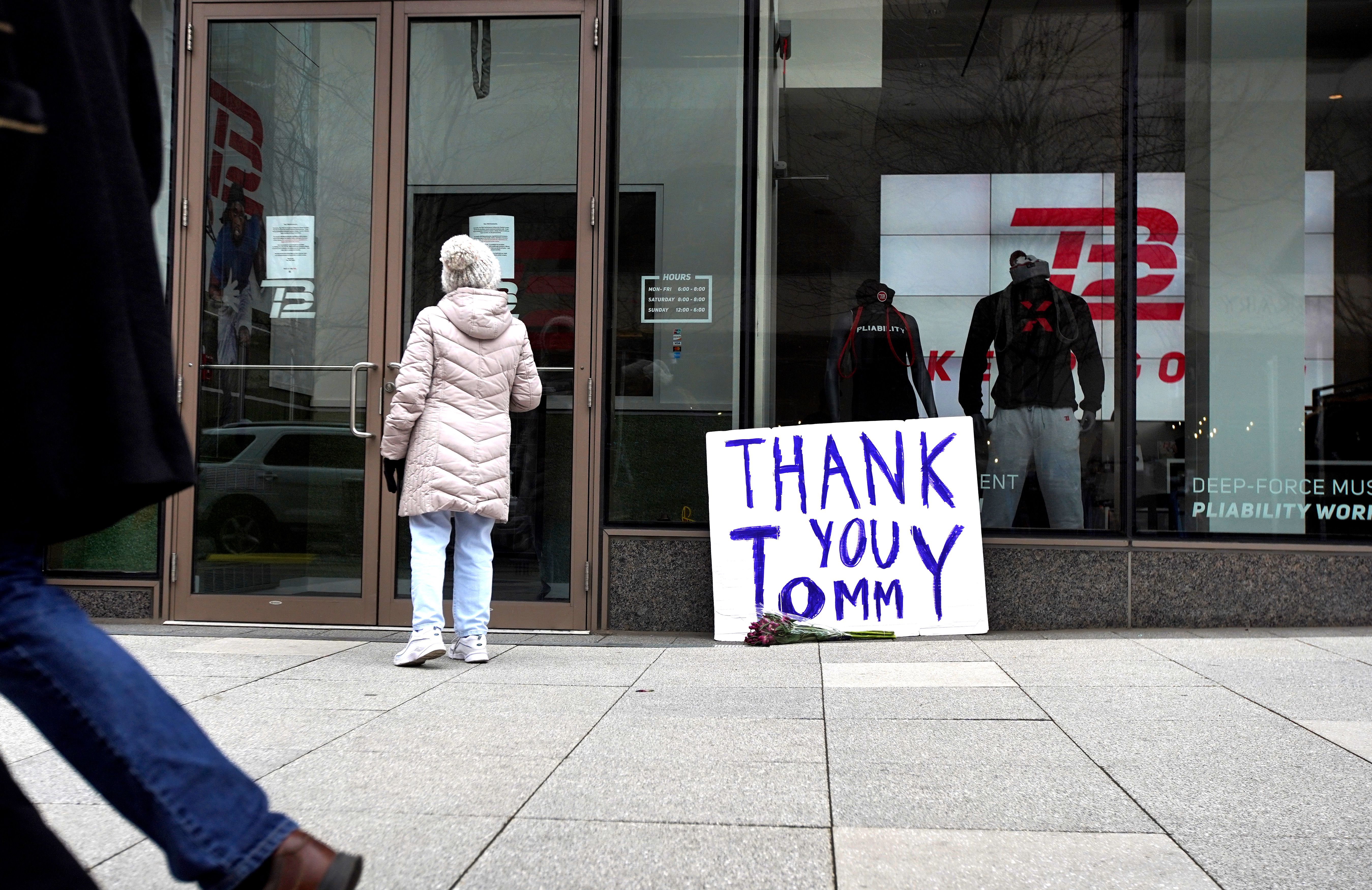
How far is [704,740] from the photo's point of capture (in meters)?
3.52

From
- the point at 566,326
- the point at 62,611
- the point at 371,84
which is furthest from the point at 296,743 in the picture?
the point at 371,84

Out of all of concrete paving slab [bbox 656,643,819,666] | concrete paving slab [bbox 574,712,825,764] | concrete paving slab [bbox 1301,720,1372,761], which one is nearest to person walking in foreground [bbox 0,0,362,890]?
concrete paving slab [bbox 574,712,825,764]

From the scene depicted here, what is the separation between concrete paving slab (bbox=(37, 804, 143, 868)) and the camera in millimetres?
2461

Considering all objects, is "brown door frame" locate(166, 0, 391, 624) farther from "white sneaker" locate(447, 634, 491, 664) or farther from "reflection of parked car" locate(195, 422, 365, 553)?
"white sneaker" locate(447, 634, 491, 664)

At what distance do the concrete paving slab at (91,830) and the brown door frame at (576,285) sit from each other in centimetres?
342

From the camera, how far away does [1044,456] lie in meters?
6.40

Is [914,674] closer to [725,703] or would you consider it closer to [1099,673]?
[1099,673]

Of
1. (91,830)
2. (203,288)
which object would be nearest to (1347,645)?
(91,830)

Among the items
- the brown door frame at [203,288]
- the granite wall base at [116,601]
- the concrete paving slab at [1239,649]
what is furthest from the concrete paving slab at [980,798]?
the granite wall base at [116,601]

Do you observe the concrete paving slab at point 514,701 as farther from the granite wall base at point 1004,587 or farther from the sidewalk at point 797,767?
the granite wall base at point 1004,587

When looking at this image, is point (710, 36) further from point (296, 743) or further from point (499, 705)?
point (296, 743)

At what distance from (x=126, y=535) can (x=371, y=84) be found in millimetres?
2967

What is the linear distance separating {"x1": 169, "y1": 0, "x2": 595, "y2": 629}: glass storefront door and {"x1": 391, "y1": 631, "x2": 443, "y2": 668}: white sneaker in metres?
1.20

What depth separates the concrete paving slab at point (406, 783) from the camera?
278 centimetres
